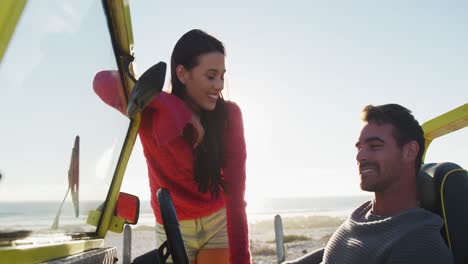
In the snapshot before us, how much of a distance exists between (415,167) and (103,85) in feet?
5.19

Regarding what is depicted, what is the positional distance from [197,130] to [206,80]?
325 mm

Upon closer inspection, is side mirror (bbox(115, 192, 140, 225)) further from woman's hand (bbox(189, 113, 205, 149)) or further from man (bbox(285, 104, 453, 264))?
man (bbox(285, 104, 453, 264))

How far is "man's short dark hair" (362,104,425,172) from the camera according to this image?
2.55 m

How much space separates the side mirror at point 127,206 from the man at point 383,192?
2.88 feet

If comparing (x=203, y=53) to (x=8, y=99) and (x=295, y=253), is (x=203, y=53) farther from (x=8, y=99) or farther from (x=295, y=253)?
(x=295, y=253)

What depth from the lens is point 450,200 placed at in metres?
2.04

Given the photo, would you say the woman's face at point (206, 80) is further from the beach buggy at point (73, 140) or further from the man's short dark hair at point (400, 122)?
the man's short dark hair at point (400, 122)

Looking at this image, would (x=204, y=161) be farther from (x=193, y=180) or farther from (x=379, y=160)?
(x=379, y=160)

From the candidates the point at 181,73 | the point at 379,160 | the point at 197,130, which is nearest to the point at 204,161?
the point at 197,130

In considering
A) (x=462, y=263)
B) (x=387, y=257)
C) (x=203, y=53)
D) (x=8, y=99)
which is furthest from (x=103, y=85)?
(x=462, y=263)

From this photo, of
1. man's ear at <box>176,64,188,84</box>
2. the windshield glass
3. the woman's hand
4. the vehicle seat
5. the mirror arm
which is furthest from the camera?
man's ear at <box>176,64,188,84</box>

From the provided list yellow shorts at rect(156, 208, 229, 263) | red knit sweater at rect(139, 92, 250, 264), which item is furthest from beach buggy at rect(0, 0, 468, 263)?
yellow shorts at rect(156, 208, 229, 263)

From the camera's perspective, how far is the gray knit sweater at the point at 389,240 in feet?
6.62

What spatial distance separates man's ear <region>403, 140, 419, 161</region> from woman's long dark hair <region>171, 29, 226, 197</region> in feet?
3.10
